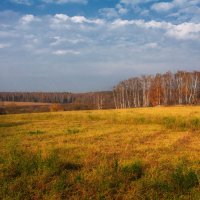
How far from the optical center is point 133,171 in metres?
A: 9.37

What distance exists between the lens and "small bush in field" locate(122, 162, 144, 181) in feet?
29.4

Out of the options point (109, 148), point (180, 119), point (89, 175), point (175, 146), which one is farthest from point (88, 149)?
point (180, 119)

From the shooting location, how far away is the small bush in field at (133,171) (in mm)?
8960

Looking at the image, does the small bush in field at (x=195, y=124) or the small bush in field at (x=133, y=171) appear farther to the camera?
the small bush in field at (x=195, y=124)

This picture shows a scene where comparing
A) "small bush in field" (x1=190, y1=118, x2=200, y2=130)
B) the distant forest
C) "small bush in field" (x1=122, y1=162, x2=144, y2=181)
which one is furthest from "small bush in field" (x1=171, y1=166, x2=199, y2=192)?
the distant forest

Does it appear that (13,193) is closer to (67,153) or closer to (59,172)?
(59,172)

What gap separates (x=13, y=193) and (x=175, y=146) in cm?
1005

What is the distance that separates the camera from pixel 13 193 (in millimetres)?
7609

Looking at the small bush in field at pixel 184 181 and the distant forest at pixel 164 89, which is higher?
the distant forest at pixel 164 89

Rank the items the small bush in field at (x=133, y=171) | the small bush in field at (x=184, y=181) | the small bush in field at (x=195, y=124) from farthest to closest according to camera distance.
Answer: the small bush in field at (x=195, y=124) < the small bush in field at (x=133, y=171) < the small bush in field at (x=184, y=181)

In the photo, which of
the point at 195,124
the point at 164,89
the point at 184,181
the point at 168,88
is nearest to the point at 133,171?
the point at 184,181

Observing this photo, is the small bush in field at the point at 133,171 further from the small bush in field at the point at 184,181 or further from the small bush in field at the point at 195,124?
the small bush in field at the point at 195,124

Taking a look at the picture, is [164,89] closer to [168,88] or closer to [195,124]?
[168,88]

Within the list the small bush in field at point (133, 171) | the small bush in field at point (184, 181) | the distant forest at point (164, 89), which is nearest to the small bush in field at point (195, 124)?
the small bush in field at point (133, 171)
